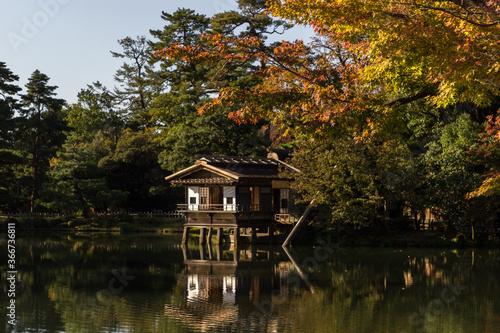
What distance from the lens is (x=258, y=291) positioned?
1817cm

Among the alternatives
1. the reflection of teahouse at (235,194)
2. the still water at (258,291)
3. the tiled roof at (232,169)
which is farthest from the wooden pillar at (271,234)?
the still water at (258,291)

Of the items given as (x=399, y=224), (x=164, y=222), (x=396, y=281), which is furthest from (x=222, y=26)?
(x=396, y=281)

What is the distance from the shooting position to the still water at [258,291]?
13547mm

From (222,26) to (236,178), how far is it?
66.7 ft

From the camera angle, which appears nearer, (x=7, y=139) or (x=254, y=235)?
(x=254, y=235)

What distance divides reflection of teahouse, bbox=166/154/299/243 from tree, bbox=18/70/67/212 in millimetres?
20778

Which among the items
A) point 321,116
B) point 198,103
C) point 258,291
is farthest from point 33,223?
point 321,116

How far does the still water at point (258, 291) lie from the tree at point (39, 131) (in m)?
24.1

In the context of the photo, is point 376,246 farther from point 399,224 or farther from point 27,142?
point 27,142

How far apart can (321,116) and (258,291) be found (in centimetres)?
709

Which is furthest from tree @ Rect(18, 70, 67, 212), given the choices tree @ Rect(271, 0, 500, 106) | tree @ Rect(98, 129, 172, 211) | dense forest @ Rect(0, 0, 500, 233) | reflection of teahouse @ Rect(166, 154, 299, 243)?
tree @ Rect(271, 0, 500, 106)

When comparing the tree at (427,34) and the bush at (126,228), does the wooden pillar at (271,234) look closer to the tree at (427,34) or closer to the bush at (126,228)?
the bush at (126,228)

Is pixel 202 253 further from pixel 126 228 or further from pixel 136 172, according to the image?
pixel 136 172

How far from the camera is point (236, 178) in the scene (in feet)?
114
